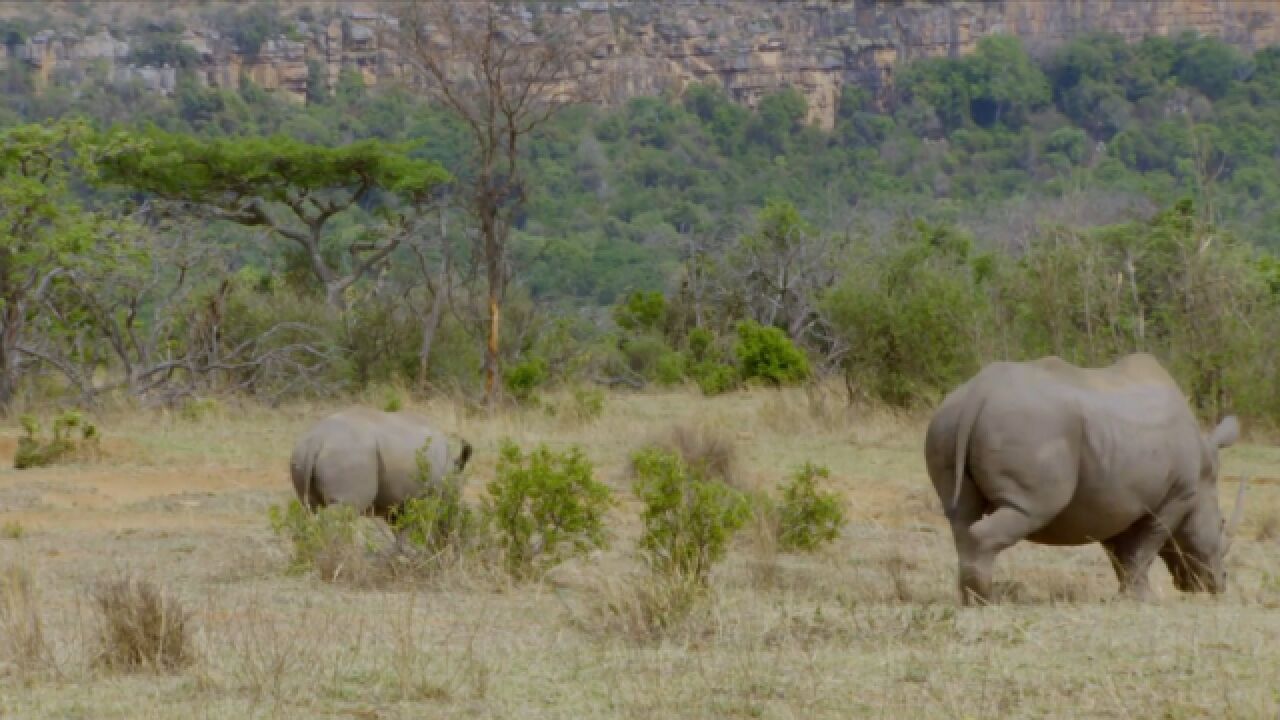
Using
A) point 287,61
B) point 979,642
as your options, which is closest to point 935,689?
point 979,642

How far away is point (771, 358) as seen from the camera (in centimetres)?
2370

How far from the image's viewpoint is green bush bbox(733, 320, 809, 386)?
2361 cm

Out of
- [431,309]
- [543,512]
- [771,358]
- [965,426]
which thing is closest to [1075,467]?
[965,426]

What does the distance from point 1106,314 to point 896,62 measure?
85.3m

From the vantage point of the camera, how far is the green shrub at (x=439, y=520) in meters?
9.66

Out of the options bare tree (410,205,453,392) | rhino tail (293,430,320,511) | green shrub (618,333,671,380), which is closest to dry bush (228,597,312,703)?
rhino tail (293,430,320,511)

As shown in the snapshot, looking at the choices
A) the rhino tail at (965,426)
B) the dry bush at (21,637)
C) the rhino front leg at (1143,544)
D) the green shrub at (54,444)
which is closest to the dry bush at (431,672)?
the dry bush at (21,637)

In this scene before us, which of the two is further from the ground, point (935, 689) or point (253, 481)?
point (935, 689)

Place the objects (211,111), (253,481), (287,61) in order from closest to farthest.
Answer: (253,481), (211,111), (287,61)

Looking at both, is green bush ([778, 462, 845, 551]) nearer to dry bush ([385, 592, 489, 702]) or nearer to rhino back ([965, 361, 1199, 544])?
rhino back ([965, 361, 1199, 544])

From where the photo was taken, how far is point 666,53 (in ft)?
331

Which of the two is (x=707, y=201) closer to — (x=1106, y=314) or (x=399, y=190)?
(x=399, y=190)

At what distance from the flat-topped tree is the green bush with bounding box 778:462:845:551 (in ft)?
48.4

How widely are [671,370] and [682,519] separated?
1742cm
